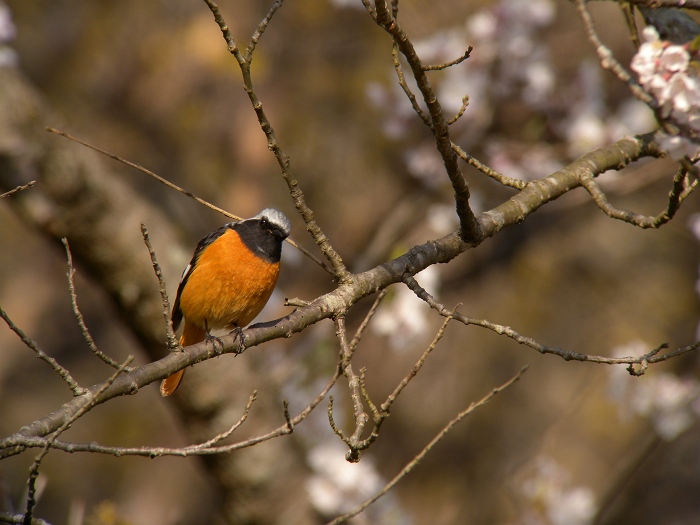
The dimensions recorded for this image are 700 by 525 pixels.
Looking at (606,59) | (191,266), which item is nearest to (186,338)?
(191,266)

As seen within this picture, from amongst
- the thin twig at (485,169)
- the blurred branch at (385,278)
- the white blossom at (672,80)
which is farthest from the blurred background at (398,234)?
the white blossom at (672,80)

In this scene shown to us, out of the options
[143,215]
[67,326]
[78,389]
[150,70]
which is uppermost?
[150,70]

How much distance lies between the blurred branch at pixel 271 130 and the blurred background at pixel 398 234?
3569 millimetres

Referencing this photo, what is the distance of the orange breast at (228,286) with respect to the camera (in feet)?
12.2

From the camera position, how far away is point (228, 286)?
12.1 ft

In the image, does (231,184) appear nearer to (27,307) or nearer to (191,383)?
(27,307)

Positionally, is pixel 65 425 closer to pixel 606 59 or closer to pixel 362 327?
pixel 362 327

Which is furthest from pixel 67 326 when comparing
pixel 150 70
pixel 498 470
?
pixel 498 470

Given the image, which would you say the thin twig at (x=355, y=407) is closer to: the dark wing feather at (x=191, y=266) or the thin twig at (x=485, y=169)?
the thin twig at (x=485, y=169)

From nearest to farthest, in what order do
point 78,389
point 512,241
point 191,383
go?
point 78,389, point 191,383, point 512,241

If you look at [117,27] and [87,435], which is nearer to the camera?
[87,435]

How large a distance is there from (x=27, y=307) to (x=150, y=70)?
3034mm

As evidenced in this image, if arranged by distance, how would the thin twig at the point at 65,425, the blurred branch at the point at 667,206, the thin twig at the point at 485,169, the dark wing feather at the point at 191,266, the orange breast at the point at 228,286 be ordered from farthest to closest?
the dark wing feather at the point at 191,266 < the orange breast at the point at 228,286 < the thin twig at the point at 485,169 < the blurred branch at the point at 667,206 < the thin twig at the point at 65,425

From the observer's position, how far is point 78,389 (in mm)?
2094
